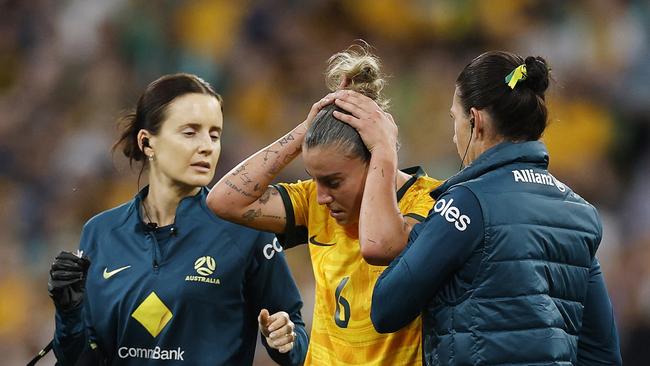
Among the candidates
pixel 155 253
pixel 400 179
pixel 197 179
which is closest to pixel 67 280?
pixel 155 253

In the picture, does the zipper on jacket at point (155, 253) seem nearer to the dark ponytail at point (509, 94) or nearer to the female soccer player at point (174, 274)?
the female soccer player at point (174, 274)

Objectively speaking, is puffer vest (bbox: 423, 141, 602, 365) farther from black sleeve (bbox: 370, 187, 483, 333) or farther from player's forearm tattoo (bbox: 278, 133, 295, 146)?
player's forearm tattoo (bbox: 278, 133, 295, 146)

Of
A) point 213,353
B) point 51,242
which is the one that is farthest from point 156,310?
point 51,242

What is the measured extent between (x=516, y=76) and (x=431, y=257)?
531 mm

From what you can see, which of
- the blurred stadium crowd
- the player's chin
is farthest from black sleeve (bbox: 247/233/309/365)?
the blurred stadium crowd

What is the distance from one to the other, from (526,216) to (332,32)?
506cm

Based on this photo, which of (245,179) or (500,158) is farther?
(245,179)

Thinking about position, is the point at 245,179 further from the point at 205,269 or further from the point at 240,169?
the point at 205,269

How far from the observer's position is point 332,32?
746 centimetres

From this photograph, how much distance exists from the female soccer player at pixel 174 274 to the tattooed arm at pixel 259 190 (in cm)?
34

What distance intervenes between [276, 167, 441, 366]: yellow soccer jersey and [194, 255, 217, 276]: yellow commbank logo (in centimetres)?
45

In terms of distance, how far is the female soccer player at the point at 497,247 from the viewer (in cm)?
253

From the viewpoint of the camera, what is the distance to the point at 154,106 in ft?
12.3

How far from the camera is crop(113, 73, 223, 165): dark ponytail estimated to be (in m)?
3.72
